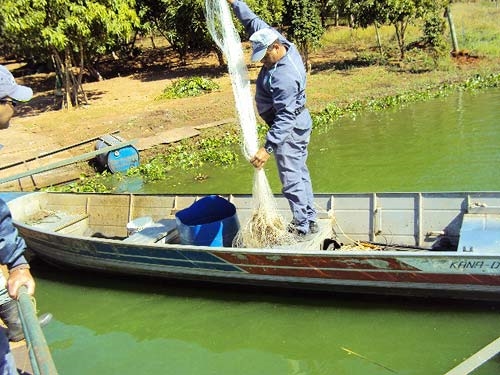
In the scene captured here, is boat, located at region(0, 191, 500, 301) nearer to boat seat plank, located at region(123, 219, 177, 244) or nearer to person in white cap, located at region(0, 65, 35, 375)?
boat seat plank, located at region(123, 219, 177, 244)

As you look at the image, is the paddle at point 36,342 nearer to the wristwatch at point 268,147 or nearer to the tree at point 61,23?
the wristwatch at point 268,147

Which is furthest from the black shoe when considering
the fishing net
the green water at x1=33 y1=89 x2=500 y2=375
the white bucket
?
the white bucket

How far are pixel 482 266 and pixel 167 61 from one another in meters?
24.0

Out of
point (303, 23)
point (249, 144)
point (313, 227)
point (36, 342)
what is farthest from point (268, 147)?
point (303, 23)

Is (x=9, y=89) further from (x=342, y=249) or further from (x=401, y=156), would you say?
(x=401, y=156)

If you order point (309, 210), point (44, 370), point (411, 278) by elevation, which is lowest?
point (411, 278)

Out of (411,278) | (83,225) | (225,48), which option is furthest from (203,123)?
(411,278)

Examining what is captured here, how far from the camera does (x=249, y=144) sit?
5.49m

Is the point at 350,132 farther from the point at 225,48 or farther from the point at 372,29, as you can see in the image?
the point at 372,29

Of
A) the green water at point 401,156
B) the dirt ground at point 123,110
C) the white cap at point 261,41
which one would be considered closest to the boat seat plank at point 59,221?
the dirt ground at point 123,110

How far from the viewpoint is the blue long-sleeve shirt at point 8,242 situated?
2568 mm

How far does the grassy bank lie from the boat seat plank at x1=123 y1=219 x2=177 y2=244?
175 inches

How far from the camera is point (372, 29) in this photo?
26609mm

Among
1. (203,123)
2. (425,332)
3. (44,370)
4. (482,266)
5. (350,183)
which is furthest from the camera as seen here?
(203,123)
